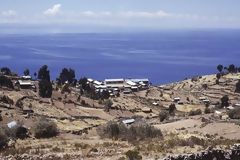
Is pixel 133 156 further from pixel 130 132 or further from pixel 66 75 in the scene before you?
pixel 66 75

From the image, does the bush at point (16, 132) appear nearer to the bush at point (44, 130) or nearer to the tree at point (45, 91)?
the bush at point (44, 130)

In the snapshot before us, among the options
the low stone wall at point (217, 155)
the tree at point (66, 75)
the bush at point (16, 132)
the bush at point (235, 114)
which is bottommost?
the tree at point (66, 75)

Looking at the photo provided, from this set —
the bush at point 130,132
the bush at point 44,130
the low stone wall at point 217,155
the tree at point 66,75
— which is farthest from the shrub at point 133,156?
the tree at point 66,75

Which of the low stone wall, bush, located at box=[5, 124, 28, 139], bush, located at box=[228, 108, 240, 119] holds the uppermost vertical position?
the low stone wall

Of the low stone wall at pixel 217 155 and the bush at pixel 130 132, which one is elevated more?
the low stone wall at pixel 217 155

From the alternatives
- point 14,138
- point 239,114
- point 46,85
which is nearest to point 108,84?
point 46,85

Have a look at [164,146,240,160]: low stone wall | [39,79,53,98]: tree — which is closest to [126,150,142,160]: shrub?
[164,146,240,160]: low stone wall

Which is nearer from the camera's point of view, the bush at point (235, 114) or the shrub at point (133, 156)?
the shrub at point (133, 156)

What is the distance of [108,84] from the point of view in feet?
462

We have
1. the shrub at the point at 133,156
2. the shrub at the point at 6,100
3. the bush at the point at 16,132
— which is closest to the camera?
the shrub at the point at 133,156

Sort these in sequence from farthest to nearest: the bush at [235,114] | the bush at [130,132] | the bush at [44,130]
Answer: the bush at [235,114]
the bush at [44,130]
the bush at [130,132]

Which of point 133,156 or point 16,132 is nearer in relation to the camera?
point 133,156

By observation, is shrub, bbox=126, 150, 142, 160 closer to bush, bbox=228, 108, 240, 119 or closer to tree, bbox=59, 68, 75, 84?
bush, bbox=228, 108, 240, 119


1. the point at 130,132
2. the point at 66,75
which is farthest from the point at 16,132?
the point at 66,75
